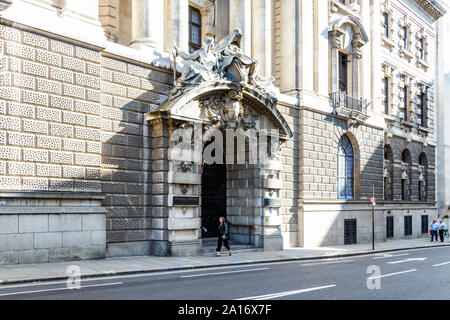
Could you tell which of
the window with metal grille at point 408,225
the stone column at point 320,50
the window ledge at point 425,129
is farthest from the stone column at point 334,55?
the window ledge at point 425,129

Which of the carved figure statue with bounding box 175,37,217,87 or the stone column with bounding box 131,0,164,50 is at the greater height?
the stone column with bounding box 131,0,164,50

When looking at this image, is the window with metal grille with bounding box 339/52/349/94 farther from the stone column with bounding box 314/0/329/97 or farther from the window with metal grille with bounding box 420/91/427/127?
→ the window with metal grille with bounding box 420/91/427/127

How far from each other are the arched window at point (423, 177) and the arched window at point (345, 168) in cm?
1327

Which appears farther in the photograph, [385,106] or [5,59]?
[385,106]

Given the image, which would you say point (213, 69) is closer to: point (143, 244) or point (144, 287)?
point (143, 244)

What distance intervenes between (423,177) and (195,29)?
2751 centimetres

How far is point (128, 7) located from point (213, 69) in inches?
183

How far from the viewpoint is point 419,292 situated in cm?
1161

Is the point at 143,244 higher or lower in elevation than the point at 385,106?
lower

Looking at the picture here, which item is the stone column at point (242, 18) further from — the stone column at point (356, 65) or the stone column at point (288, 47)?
the stone column at point (356, 65)

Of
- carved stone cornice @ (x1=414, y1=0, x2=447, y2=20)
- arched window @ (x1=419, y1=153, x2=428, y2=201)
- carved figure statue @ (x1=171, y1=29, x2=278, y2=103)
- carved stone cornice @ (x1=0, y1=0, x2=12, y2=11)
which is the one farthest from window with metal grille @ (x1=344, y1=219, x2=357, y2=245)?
carved stone cornice @ (x1=414, y1=0, x2=447, y2=20)

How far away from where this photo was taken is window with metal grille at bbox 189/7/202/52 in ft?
78.8

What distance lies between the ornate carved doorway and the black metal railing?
9106 millimetres
